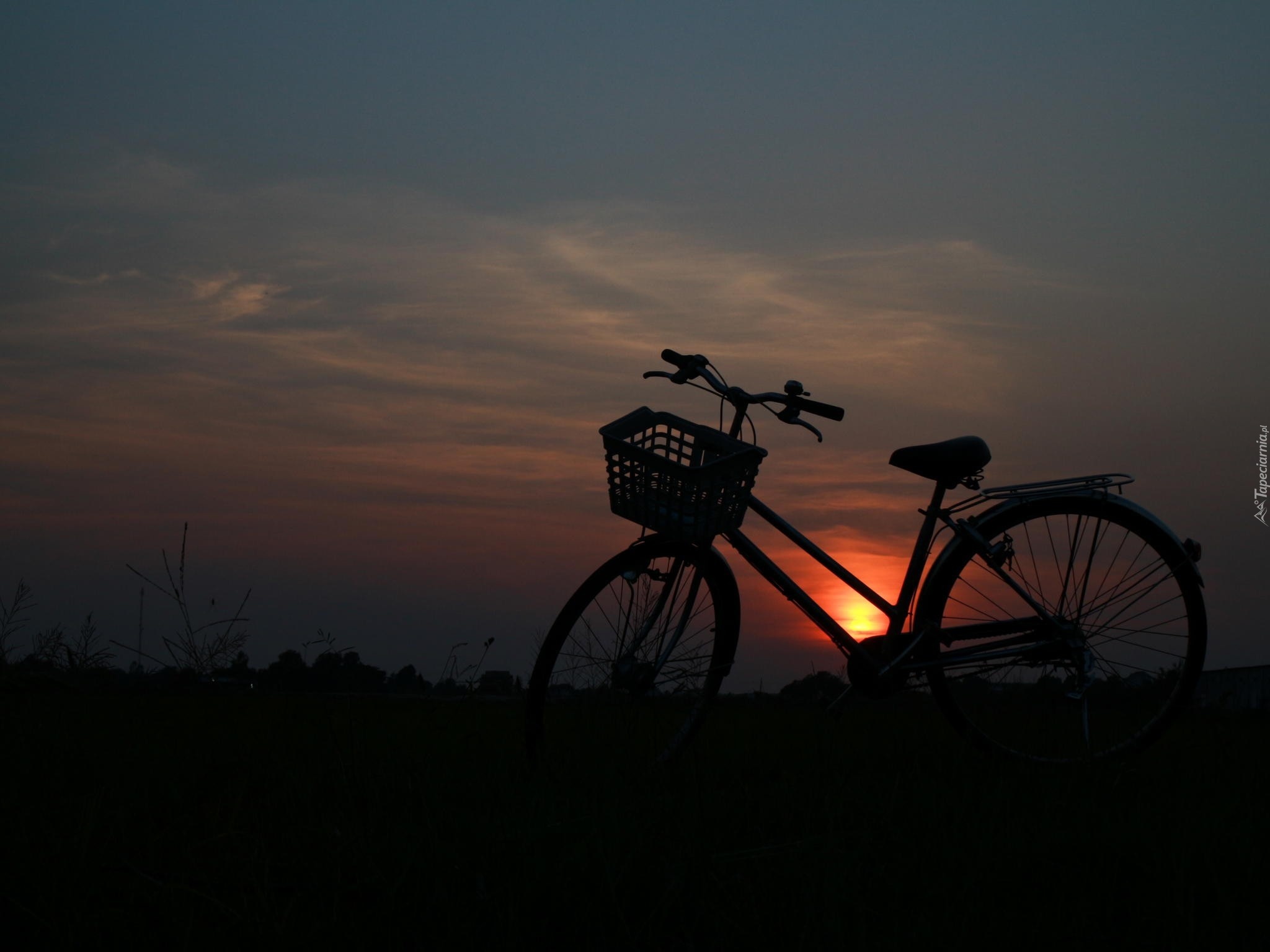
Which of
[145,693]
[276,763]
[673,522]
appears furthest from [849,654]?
[145,693]

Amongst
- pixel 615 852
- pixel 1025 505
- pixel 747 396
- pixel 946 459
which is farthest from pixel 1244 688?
pixel 615 852

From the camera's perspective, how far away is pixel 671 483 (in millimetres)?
3896

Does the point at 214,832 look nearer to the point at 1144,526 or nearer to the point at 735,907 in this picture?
the point at 735,907

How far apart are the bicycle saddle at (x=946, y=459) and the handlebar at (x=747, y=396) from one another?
0.42 m

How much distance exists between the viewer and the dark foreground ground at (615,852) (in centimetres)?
220

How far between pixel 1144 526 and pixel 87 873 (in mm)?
4262

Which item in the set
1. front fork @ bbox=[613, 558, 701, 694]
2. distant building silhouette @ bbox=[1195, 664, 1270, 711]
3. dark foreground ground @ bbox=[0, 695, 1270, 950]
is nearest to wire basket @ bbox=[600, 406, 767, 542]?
front fork @ bbox=[613, 558, 701, 694]

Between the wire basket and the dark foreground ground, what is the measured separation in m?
0.93

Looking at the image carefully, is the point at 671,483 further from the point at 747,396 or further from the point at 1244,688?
the point at 1244,688

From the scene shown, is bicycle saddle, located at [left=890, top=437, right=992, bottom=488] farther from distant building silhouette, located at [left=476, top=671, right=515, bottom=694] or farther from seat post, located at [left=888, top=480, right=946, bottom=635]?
distant building silhouette, located at [left=476, top=671, right=515, bottom=694]

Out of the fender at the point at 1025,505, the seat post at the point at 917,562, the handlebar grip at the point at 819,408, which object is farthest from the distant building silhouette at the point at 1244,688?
the handlebar grip at the point at 819,408

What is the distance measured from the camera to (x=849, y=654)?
4609 mm

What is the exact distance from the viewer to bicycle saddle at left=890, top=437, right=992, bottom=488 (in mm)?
Answer: 4484

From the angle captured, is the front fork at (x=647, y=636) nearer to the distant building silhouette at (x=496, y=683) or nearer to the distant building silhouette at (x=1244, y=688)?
the distant building silhouette at (x=496, y=683)
